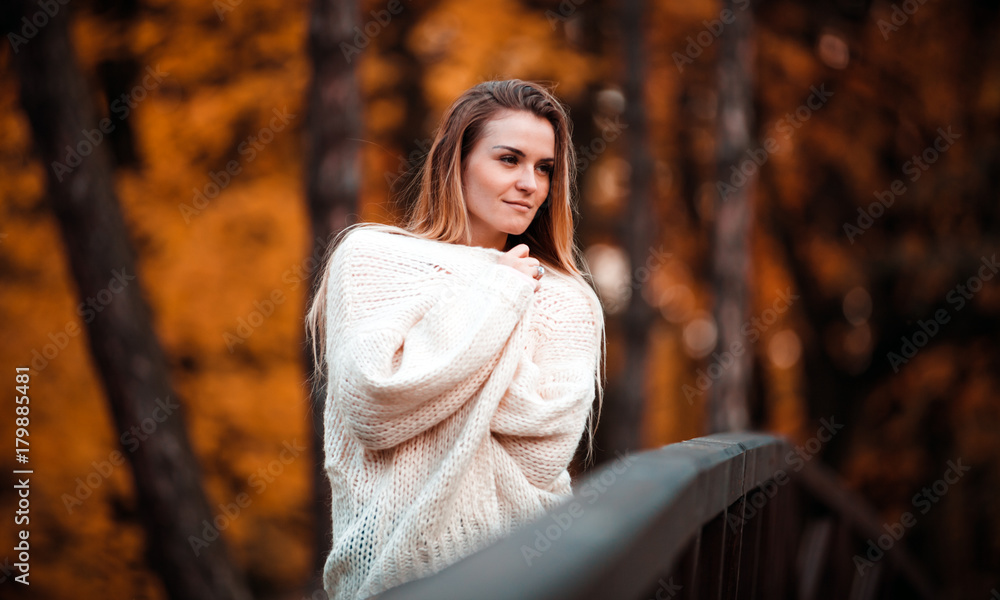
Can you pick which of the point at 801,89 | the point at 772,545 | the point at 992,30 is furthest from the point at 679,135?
the point at 772,545

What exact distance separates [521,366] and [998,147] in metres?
7.99

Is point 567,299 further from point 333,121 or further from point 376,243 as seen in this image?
point 333,121

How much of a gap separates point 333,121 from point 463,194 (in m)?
2.81

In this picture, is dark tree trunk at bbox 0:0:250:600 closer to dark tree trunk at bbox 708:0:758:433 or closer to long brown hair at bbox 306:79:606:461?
long brown hair at bbox 306:79:606:461

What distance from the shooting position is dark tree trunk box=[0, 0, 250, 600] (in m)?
4.78

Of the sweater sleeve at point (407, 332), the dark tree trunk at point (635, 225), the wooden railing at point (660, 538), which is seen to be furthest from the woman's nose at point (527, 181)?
the dark tree trunk at point (635, 225)

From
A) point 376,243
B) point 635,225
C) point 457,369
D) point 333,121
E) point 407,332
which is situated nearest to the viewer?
point 457,369

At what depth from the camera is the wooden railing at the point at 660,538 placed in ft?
2.77

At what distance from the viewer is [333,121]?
5090 mm

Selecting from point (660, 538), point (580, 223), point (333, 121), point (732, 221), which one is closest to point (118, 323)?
point (333, 121)

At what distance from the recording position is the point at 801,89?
36.0 ft

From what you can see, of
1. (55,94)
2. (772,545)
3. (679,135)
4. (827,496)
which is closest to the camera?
(772,545)

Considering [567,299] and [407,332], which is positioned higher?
[567,299]

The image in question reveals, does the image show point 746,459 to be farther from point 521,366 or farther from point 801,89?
point 801,89
